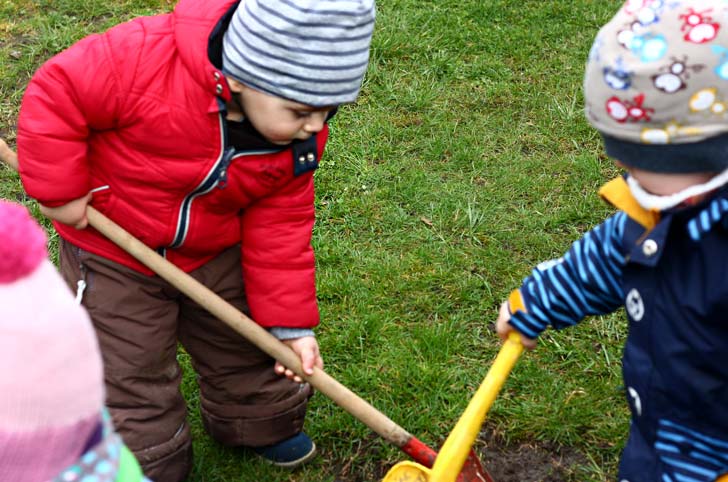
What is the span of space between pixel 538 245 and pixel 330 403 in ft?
3.48

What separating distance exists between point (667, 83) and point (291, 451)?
1578 millimetres

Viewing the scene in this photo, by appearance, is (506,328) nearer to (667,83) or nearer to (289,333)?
(289,333)

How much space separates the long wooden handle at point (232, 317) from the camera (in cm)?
222

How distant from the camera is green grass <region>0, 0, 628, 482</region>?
2816mm

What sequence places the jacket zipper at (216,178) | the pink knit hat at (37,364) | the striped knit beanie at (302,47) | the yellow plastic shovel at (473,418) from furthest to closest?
the jacket zipper at (216,178), the yellow plastic shovel at (473,418), the striped knit beanie at (302,47), the pink knit hat at (37,364)

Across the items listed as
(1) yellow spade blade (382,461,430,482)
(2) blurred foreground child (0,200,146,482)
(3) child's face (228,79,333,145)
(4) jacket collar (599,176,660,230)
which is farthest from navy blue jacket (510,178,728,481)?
(2) blurred foreground child (0,200,146,482)

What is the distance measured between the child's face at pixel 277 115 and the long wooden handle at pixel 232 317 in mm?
394

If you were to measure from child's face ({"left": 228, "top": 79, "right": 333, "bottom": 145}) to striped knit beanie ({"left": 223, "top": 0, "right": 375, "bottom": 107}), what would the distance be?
0.03 metres

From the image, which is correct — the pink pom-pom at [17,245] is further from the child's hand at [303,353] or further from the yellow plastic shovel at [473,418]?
the child's hand at [303,353]

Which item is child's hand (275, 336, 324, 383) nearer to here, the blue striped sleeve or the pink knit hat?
the blue striped sleeve

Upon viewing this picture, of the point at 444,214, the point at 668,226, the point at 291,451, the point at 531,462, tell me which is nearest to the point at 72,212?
the point at 291,451

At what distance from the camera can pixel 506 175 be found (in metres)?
3.87

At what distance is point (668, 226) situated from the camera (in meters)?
1.72

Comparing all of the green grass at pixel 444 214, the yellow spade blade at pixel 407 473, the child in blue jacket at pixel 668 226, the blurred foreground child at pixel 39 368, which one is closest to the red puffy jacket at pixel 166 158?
the yellow spade blade at pixel 407 473
